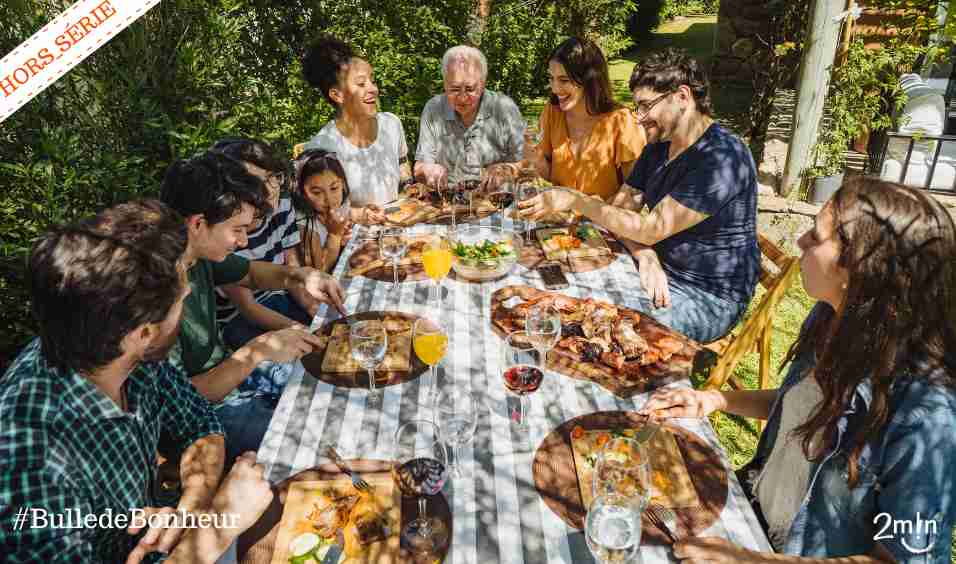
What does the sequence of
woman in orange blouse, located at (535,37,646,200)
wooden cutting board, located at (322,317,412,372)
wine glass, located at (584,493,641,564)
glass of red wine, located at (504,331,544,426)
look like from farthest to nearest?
woman in orange blouse, located at (535,37,646,200) < wooden cutting board, located at (322,317,412,372) < glass of red wine, located at (504,331,544,426) < wine glass, located at (584,493,641,564)

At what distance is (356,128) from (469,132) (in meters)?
0.85

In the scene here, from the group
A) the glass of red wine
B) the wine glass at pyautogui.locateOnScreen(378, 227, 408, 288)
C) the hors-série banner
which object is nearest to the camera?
the glass of red wine

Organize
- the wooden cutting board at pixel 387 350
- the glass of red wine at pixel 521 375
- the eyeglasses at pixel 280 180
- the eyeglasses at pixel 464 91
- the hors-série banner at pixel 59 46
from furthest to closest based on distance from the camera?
the eyeglasses at pixel 464 91 < the hors-série banner at pixel 59 46 < the eyeglasses at pixel 280 180 < the wooden cutting board at pixel 387 350 < the glass of red wine at pixel 521 375

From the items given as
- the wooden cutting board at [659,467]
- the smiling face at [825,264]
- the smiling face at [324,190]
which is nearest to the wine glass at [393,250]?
the smiling face at [324,190]

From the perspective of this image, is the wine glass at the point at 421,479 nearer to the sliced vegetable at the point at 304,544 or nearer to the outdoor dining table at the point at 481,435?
the outdoor dining table at the point at 481,435

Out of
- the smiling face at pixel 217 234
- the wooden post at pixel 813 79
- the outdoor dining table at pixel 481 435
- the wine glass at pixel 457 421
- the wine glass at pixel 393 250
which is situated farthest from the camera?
the wooden post at pixel 813 79

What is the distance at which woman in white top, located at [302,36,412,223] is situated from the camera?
148 inches

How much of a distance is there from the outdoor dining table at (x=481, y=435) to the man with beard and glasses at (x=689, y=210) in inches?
19.2

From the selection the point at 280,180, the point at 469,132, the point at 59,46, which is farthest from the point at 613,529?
the point at 59,46

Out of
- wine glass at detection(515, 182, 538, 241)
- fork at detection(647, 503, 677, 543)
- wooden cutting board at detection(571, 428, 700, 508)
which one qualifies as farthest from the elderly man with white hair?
fork at detection(647, 503, 677, 543)

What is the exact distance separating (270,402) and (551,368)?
1.29 m

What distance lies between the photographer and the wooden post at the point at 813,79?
17.6 feet

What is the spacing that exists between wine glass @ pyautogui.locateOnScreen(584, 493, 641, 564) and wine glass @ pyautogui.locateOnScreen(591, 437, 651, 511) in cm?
2

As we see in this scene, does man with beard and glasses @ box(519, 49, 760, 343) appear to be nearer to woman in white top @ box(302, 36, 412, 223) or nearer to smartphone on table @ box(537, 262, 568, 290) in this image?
smartphone on table @ box(537, 262, 568, 290)
